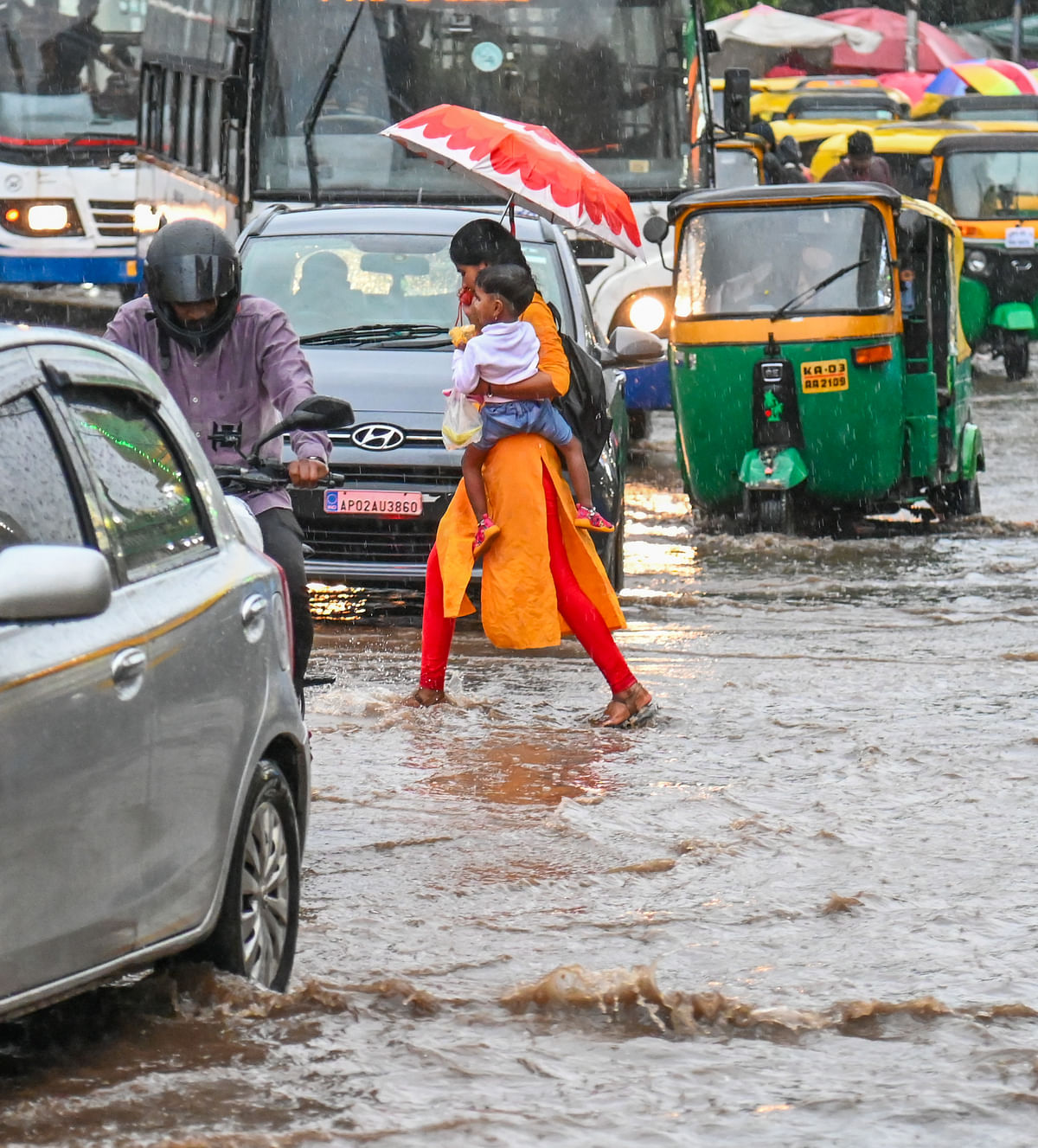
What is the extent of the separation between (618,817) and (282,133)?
9.85m

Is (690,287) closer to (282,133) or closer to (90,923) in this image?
(282,133)

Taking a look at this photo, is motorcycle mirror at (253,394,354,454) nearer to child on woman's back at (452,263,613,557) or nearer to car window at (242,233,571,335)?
child on woman's back at (452,263,613,557)

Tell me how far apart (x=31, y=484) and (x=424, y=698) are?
15.1ft

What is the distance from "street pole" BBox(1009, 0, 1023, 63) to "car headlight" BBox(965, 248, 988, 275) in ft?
74.5

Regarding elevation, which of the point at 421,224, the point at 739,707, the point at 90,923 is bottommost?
the point at 739,707

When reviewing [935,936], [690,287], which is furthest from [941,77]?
[935,936]

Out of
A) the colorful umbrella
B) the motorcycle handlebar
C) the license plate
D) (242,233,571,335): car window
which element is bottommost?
the license plate

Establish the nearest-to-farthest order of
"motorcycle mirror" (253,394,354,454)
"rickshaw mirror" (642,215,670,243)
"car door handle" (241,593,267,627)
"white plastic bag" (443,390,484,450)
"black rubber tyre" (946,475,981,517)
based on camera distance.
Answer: "car door handle" (241,593,267,627) < "motorcycle mirror" (253,394,354,454) < "white plastic bag" (443,390,484,450) < "rickshaw mirror" (642,215,670,243) < "black rubber tyre" (946,475,981,517)

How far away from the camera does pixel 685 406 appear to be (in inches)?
572

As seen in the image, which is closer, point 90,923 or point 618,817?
point 90,923

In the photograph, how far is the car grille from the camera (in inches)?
736

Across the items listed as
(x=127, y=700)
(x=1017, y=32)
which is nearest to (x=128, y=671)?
(x=127, y=700)

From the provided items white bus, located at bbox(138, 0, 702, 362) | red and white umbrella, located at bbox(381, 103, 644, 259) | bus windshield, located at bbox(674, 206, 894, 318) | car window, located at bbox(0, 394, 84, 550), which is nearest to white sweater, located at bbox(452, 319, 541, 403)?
Answer: red and white umbrella, located at bbox(381, 103, 644, 259)

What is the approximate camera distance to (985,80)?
4016 centimetres
